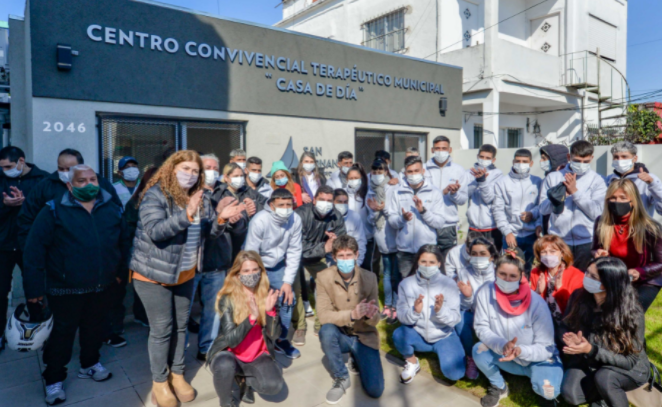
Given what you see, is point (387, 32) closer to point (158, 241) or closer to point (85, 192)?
point (85, 192)

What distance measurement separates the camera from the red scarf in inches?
144

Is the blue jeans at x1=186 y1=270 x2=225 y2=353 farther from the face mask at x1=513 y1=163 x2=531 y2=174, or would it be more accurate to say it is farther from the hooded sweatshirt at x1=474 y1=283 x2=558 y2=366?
the face mask at x1=513 y1=163 x2=531 y2=174

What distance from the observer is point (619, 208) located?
3984 millimetres

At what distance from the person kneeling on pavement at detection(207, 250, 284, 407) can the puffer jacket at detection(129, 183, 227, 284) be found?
508 mm

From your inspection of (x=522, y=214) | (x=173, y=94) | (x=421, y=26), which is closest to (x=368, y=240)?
(x=522, y=214)

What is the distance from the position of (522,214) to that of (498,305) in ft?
7.17

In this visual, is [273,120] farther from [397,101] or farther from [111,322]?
[111,322]

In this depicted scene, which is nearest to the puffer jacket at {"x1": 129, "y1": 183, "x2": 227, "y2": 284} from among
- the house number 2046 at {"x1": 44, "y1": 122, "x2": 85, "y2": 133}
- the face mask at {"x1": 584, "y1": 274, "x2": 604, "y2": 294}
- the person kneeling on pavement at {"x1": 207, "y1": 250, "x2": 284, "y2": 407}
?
the person kneeling on pavement at {"x1": 207, "y1": 250, "x2": 284, "y2": 407}

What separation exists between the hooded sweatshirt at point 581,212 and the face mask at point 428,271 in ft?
5.77

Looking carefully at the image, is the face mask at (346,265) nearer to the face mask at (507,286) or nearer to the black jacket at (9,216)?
the face mask at (507,286)

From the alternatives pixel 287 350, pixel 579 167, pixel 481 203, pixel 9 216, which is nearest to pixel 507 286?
pixel 579 167

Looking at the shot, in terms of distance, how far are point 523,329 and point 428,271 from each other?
3.08ft

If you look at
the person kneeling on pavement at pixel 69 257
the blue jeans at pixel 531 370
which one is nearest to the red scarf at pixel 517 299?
the blue jeans at pixel 531 370

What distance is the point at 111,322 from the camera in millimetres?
4863
